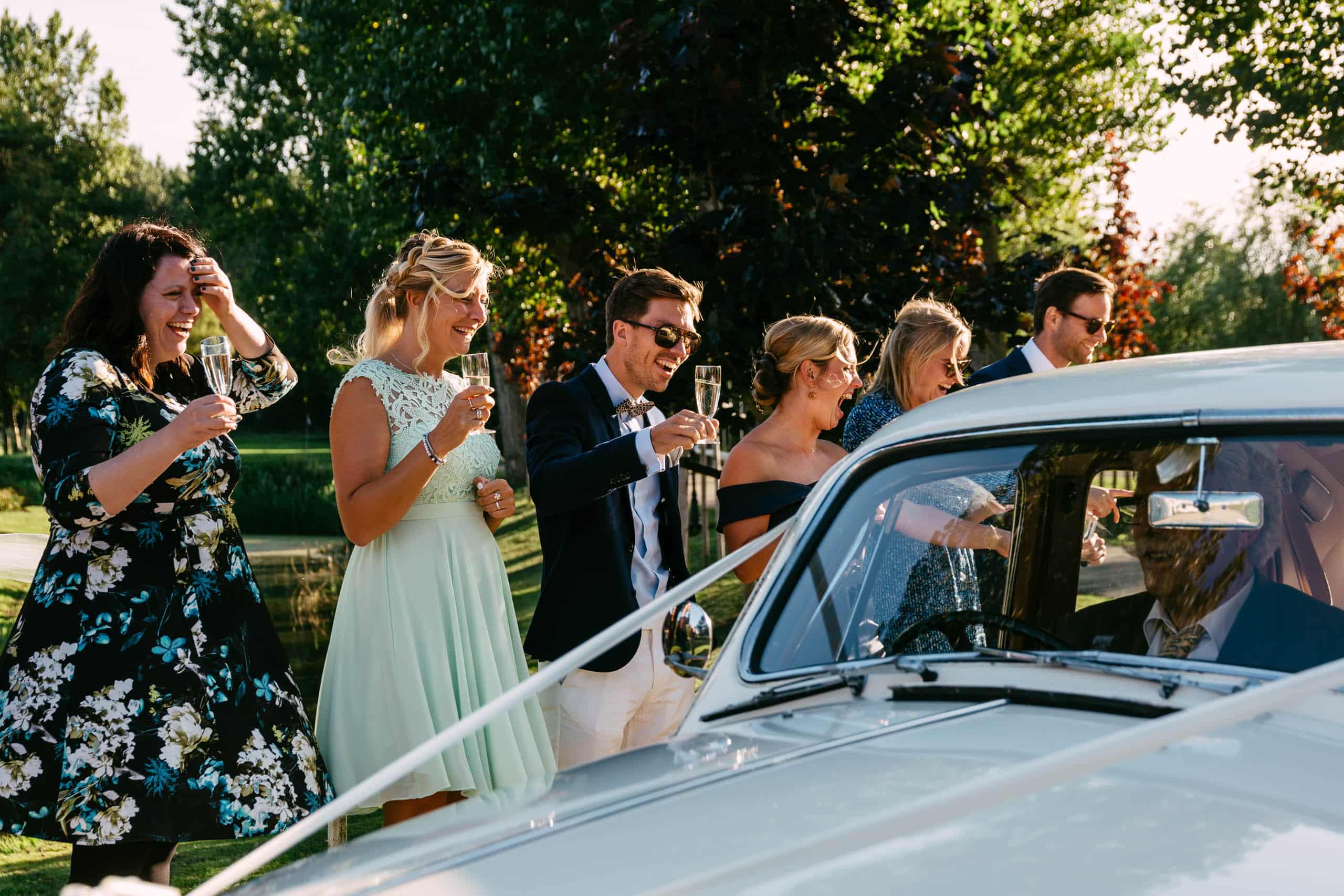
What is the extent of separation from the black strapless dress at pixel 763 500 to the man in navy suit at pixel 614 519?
0.89 ft

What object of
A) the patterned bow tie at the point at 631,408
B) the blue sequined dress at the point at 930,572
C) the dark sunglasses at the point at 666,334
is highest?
→ the dark sunglasses at the point at 666,334

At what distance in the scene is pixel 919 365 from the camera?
5.08m

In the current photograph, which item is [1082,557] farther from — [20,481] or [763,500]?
[20,481]

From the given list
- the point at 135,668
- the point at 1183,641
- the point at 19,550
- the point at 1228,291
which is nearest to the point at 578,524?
the point at 135,668

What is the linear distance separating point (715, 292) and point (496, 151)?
33.5 ft

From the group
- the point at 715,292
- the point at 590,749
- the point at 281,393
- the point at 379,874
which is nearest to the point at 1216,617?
the point at 379,874

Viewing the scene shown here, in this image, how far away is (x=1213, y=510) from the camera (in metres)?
2.53

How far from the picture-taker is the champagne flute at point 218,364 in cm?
338

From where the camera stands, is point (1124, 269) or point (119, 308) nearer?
point (119, 308)

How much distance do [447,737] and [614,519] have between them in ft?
5.66

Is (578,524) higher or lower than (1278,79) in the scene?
lower

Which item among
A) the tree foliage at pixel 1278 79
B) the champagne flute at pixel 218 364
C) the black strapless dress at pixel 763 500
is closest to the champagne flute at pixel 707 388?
the black strapless dress at pixel 763 500

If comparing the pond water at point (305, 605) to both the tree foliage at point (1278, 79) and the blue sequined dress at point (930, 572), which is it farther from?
the tree foliage at point (1278, 79)

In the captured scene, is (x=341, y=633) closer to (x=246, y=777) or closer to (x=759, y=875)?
(x=246, y=777)
